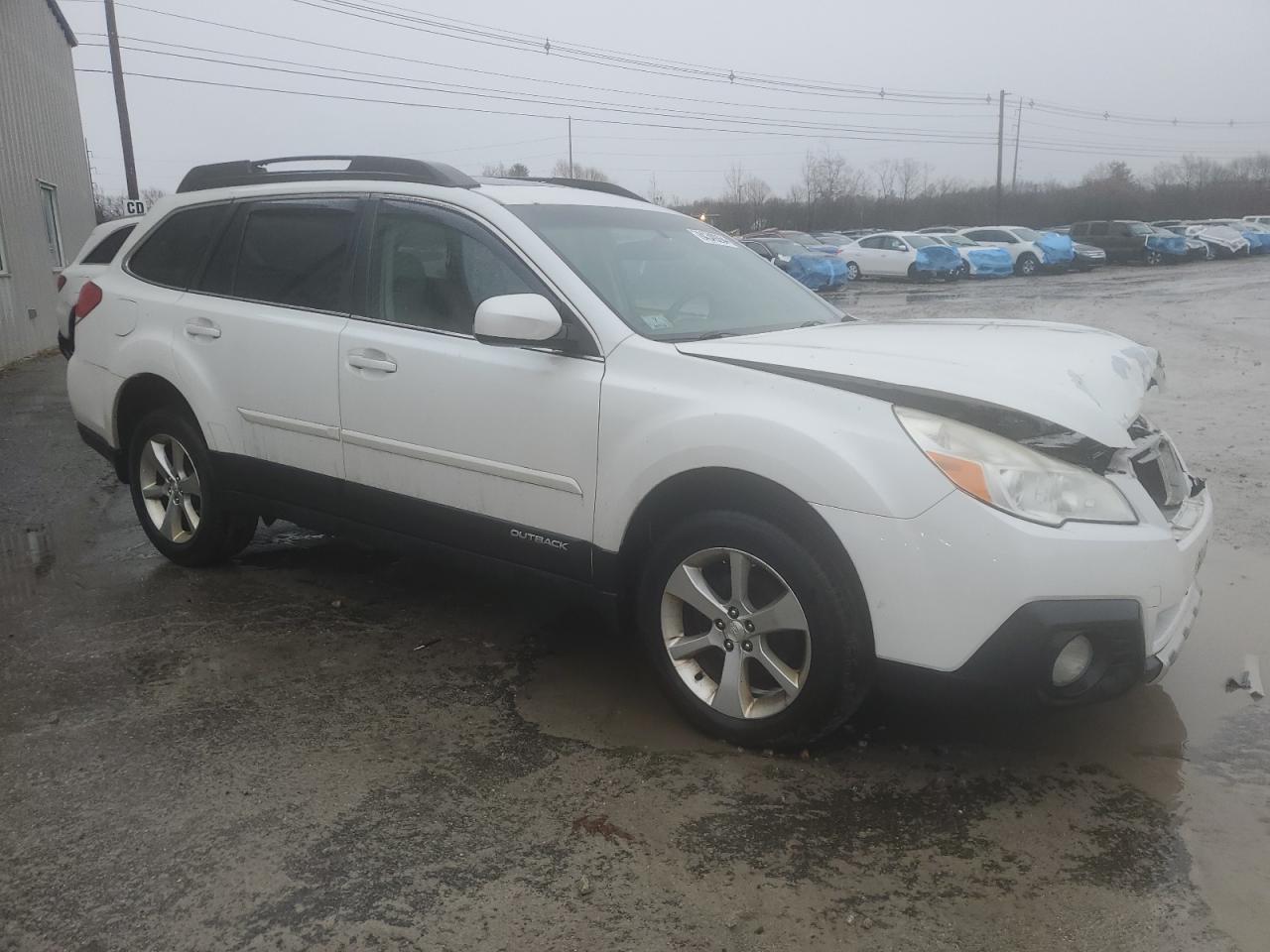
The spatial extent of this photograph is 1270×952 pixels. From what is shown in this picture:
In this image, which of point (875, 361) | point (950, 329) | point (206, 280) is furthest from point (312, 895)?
point (206, 280)

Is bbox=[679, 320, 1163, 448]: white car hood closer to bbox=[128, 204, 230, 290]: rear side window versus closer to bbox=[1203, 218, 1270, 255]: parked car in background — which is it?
bbox=[128, 204, 230, 290]: rear side window

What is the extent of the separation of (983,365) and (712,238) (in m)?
1.81

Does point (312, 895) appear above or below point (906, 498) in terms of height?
below

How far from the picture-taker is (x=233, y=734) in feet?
11.3

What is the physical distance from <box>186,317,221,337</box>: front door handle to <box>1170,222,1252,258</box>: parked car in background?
4222 cm

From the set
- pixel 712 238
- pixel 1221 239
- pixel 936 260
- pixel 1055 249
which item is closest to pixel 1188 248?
pixel 1221 239

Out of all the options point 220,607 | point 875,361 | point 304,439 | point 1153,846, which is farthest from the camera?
point 220,607

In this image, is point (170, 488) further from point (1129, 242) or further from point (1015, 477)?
point (1129, 242)

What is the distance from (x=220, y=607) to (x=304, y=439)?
0.93 metres

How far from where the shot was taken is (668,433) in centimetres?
324

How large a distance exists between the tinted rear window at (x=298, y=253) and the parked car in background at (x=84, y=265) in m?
6.52

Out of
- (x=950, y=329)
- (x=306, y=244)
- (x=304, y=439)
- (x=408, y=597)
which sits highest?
(x=306, y=244)

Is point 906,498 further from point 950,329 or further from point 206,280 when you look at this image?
point 206,280

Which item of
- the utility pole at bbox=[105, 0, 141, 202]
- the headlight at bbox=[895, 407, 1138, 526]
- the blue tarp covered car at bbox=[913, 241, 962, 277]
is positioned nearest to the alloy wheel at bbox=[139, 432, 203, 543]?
the headlight at bbox=[895, 407, 1138, 526]
